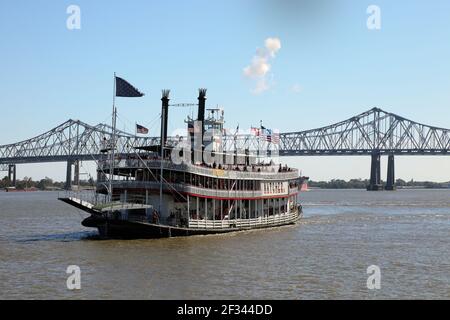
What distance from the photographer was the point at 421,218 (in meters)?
72.4

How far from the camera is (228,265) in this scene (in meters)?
32.9

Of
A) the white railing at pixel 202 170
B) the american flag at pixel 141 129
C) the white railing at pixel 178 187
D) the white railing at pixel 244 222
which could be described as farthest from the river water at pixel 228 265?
the american flag at pixel 141 129

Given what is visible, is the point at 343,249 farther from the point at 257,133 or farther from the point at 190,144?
the point at 257,133

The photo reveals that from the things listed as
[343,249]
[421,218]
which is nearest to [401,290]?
[343,249]

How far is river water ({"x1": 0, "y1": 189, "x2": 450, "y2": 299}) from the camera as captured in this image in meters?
26.4

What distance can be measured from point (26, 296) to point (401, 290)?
49.1 feet

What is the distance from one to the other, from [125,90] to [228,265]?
48.6 ft

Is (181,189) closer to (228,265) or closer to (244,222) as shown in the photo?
(244,222)

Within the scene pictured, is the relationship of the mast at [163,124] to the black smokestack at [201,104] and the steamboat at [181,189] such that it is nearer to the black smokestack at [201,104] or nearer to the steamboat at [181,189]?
the steamboat at [181,189]

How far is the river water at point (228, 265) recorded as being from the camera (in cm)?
2641

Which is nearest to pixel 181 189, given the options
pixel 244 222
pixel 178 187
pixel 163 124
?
pixel 178 187

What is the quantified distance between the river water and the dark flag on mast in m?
9.34

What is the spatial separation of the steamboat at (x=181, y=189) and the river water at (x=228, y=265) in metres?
1.10

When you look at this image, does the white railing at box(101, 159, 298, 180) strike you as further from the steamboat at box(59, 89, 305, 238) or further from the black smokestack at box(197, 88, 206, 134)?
the black smokestack at box(197, 88, 206, 134)
